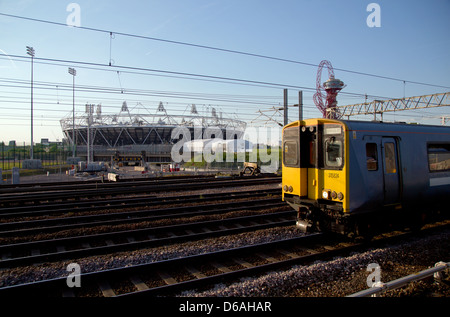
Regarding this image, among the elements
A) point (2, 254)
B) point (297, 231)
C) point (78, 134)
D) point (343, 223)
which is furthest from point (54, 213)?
point (78, 134)

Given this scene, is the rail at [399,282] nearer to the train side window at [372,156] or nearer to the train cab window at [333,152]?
the train side window at [372,156]

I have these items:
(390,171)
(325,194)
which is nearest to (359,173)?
(325,194)

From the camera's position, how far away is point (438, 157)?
9.19m

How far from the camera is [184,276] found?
607 centimetres

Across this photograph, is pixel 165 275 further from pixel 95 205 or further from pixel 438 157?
pixel 438 157

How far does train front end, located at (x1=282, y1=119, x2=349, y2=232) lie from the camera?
23.4 ft

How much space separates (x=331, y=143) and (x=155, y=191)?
11948 millimetres

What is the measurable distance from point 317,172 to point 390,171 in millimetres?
1952

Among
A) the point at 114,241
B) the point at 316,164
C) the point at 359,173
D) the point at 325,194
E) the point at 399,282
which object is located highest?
the point at 316,164

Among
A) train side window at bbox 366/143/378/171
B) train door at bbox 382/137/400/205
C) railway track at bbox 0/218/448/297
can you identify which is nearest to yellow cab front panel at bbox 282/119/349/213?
train side window at bbox 366/143/378/171

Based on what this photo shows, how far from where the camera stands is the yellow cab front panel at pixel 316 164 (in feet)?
23.4

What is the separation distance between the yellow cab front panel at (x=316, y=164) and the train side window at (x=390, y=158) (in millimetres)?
1548

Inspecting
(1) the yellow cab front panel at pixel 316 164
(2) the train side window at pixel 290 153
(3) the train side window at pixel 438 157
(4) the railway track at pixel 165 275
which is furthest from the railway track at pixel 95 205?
(3) the train side window at pixel 438 157

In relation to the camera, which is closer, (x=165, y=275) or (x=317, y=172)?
(x=165, y=275)
